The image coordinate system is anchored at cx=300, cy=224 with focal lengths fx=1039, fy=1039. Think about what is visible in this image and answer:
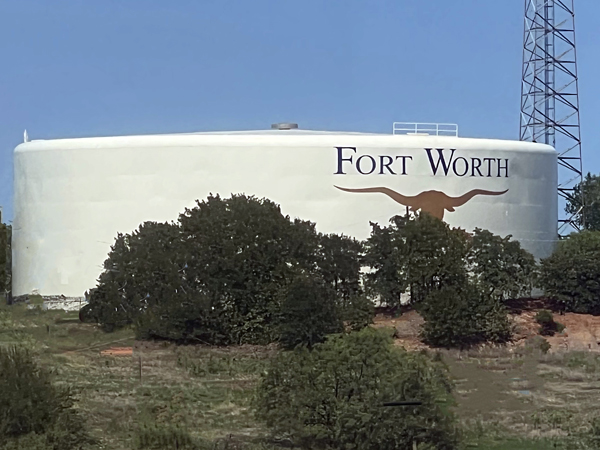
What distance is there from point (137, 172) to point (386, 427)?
99.4 ft

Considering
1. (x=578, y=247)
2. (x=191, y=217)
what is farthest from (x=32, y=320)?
(x=578, y=247)

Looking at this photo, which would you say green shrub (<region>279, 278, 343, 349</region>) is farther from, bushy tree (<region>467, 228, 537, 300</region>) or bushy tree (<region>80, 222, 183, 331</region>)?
bushy tree (<region>467, 228, 537, 300</region>)

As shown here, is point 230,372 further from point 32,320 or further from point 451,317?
point 32,320

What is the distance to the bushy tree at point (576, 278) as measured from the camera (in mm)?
46250

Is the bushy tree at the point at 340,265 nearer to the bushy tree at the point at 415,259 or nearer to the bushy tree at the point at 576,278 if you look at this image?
the bushy tree at the point at 415,259

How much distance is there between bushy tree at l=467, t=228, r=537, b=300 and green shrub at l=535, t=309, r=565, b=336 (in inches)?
66.3

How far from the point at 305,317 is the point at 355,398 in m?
17.6

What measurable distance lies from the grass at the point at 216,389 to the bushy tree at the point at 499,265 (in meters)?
5.01

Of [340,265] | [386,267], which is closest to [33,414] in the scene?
[340,265]

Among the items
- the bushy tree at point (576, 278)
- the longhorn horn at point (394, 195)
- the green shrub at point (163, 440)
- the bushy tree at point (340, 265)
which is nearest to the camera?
the green shrub at point (163, 440)

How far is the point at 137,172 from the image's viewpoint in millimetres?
47844

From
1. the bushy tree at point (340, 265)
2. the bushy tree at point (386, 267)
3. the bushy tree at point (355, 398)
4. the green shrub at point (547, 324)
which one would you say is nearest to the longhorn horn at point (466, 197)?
the bushy tree at point (386, 267)

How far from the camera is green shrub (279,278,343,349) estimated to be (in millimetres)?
37875

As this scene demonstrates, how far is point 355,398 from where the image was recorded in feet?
67.2
